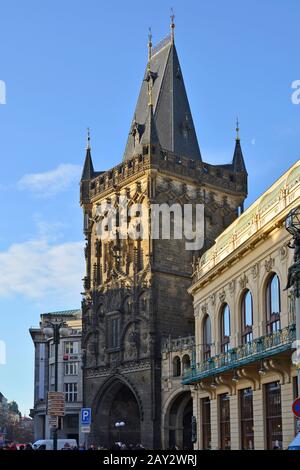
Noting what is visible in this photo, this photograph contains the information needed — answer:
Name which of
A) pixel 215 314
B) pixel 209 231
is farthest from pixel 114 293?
pixel 215 314

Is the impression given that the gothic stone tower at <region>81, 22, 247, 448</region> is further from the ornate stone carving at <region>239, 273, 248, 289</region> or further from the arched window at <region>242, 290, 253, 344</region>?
the ornate stone carving at <region>239, 273, 248, 289</region>

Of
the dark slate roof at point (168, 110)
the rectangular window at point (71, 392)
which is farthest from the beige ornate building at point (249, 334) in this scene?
the rectangular window at point (71, 392)

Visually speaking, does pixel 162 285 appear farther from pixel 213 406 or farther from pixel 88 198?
pixel 213 406

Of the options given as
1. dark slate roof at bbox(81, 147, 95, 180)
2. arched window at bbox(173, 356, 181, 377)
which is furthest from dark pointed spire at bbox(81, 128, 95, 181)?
arched window at bbox(173, 356, 181, 377)

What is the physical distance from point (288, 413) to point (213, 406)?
1067 cm

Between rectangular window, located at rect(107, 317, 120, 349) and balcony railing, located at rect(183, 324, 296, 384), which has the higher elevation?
rectangular window, located at rect(107, 317, 120, 349)

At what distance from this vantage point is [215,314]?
42.4 meters

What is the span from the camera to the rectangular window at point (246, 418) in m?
36.0

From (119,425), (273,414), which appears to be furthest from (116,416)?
(273,414)

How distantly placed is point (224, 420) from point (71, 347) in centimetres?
5139

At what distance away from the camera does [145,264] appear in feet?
207

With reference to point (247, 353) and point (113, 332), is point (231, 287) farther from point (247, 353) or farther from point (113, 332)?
point (113, 332)

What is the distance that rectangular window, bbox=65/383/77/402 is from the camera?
86750mm

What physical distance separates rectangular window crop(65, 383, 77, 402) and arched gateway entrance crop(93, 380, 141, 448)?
1989cm
